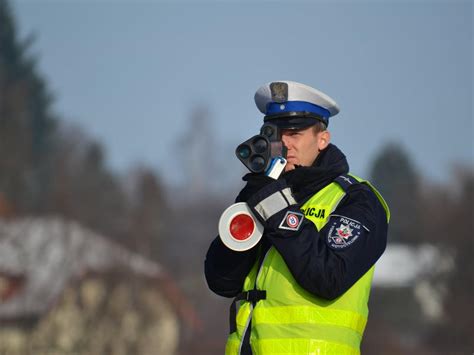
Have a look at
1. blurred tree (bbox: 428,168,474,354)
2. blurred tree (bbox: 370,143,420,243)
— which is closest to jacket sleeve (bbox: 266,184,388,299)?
blurred tree (bbox: 428,168,474,354)

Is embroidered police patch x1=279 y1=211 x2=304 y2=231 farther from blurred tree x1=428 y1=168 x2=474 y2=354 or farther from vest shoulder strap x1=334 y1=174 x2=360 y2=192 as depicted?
blurred tree x1=428 y1=168 x2=474 y2=354

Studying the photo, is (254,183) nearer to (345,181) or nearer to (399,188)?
(345,181)

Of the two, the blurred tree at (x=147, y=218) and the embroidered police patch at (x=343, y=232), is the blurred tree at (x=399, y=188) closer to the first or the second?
the blurred tree at (x=147, y=218)

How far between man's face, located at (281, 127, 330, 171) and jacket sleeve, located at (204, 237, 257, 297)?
0.44m

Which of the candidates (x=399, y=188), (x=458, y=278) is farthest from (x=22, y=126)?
(x=399, y=188)

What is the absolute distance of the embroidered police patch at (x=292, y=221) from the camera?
168 inches

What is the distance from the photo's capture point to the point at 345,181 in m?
4.56

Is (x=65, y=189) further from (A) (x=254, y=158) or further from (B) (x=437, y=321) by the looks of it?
(A) (x=254, y=158)

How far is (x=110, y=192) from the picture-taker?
169ft

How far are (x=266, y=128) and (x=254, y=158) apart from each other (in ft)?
0.63

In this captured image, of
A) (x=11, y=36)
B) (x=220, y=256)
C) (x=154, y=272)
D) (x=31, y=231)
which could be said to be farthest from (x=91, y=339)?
(x=11, y=36)

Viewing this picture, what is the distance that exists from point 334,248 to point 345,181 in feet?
1.27

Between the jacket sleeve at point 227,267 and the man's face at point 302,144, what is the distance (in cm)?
44

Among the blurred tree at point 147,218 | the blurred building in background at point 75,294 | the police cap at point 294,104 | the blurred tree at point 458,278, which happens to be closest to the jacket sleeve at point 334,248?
the police cap at point 294,104
